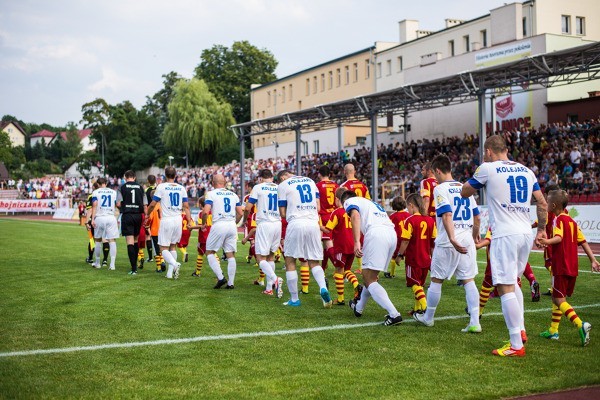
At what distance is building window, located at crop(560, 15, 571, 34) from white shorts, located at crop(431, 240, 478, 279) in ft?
134

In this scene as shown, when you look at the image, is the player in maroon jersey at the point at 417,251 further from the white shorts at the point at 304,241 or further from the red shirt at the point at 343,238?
the red shirt at the point at 343,238

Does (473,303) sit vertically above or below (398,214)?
below

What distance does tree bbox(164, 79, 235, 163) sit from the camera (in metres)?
71.2

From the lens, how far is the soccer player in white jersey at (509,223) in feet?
22.7

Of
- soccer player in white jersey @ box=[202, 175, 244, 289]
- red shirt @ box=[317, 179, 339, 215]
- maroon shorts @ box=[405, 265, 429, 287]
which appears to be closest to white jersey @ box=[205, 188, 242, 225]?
soccer player in white jersey @ box=[202, 175, 244, 289]

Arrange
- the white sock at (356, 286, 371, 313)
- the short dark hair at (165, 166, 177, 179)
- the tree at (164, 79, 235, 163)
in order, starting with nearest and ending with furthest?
the white sock at (356, 286, 371, 313) < the short dark hair at (165, 166, 177, 179) < the tree at (164, 79, 235, 163)

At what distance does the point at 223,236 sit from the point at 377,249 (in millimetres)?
4387

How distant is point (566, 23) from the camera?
44375mm

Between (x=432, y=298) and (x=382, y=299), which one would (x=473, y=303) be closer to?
(x=432, y=298)

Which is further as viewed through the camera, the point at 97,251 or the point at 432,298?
the point at 97,251

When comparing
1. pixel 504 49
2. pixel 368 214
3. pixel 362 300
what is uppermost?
pixel 504 49

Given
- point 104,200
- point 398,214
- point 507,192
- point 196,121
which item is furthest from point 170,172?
point 196,121

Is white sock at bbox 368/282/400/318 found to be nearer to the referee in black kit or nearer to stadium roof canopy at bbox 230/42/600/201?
the referee in black kit

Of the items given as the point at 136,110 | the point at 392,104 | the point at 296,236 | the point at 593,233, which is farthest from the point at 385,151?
the point at 136,110
